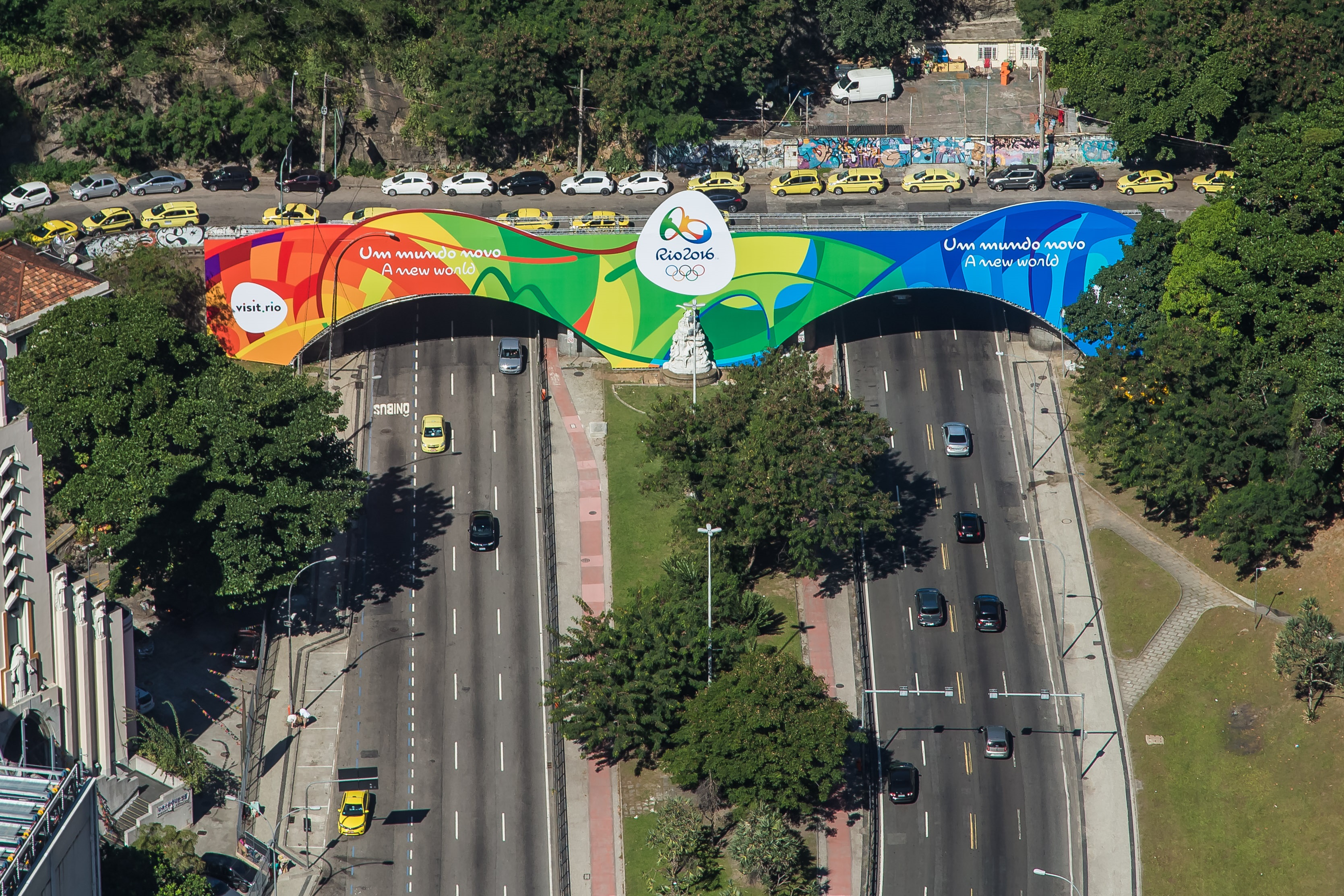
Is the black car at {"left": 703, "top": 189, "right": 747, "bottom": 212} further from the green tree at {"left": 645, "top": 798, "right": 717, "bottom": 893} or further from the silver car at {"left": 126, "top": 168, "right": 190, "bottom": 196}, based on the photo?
the green tree at {"left": 645, "top": 798, "right": 717, "bottom": 893}

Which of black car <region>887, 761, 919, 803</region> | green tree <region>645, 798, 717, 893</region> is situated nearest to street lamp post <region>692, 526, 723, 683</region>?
green tree <region>645, 798, 717, 893</region>

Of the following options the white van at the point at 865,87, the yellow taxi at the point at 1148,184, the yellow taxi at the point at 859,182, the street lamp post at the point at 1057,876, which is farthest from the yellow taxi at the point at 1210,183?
the street lamp post at the point at 1057,876

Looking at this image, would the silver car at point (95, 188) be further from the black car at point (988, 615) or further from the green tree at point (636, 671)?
the black car at point (988, 615)

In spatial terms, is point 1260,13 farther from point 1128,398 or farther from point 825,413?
point 825,413

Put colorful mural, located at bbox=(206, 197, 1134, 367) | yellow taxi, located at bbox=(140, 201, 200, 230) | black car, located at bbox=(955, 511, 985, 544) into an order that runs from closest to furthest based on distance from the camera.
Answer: black car, located at bbox=(955, 511, 985, 544)
colorful mural, located at bbox=(206, 197, 1134, 367)
yellow taxi, located at bbox=(140, 201, 200, 230)

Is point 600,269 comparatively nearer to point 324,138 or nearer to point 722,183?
point 722,183
